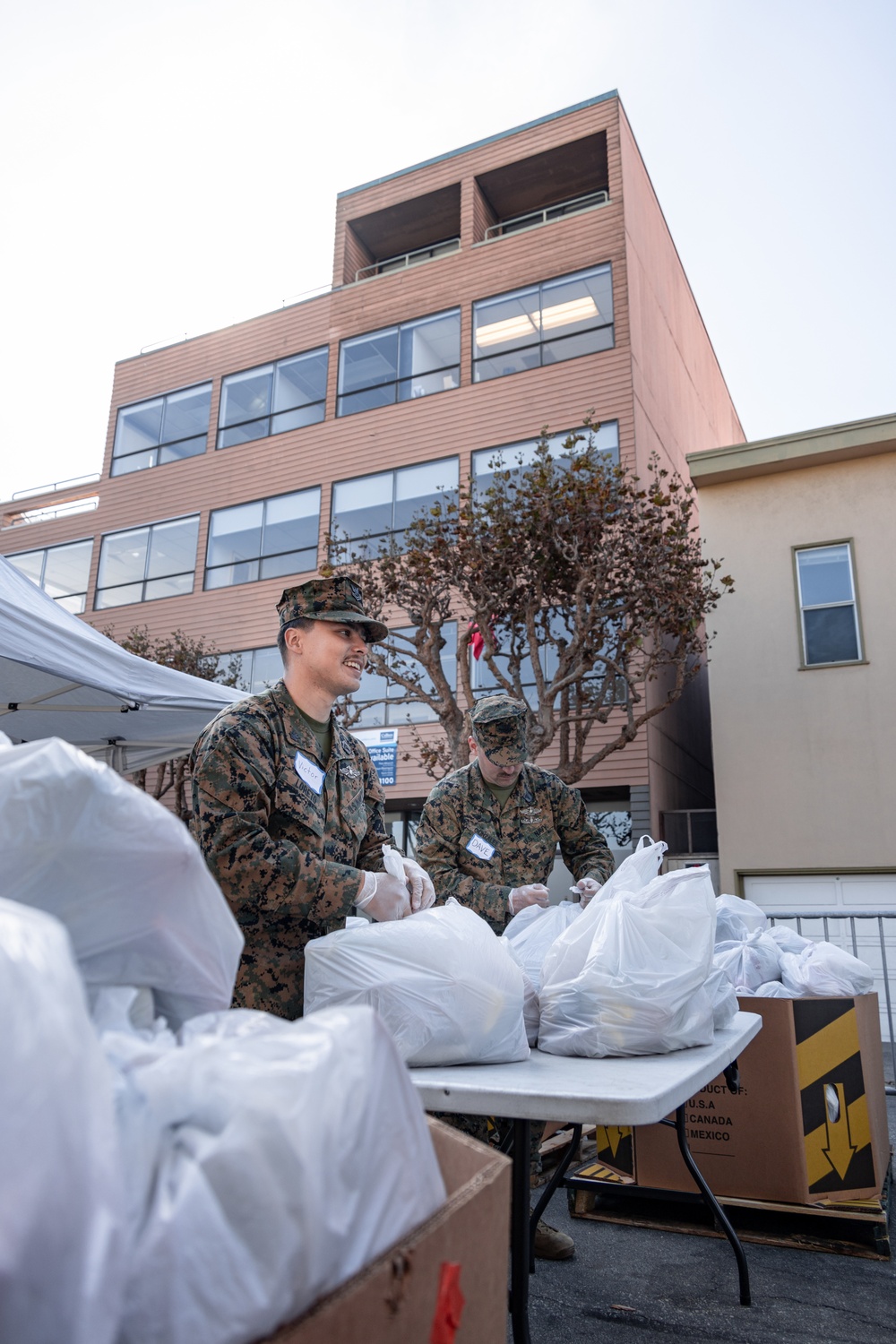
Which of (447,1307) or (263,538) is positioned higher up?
(263,538)

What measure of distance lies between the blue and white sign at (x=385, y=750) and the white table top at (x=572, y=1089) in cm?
→ 1141

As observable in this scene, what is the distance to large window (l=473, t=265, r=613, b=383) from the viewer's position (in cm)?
1398

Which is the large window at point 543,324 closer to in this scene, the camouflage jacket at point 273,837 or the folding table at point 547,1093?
the camouflage jacket at point 273,837

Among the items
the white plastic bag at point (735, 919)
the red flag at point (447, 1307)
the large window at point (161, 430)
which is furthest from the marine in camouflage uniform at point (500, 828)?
the large window at point (161, 430)

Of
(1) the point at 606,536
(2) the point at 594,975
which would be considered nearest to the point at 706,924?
(2) the point at 594,975

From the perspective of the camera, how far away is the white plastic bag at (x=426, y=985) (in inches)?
70.4

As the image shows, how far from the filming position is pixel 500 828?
3.71 metres

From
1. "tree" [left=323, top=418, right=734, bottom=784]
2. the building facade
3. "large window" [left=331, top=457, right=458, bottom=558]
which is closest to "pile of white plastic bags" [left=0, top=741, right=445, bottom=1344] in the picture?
"tree" [left=323, top=418, right=734, bottom=784]

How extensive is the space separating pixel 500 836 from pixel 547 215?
15532 mm

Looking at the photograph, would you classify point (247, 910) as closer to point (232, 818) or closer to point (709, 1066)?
point (232, 818)

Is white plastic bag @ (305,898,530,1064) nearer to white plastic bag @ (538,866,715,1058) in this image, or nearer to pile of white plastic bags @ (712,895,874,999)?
white plastic bag @ (538,866,715,1058)

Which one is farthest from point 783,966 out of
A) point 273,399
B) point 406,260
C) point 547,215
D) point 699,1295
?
point 406,260

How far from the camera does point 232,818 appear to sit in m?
2.17

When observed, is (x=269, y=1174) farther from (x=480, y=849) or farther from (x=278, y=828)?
→ (x=480, y=849)
